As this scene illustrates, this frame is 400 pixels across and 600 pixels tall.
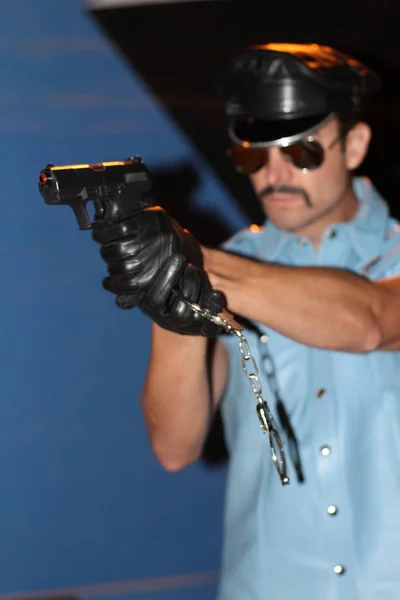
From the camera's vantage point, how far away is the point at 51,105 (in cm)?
227

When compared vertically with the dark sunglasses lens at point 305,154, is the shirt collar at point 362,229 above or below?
below

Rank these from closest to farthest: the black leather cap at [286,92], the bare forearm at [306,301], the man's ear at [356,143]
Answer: the bare forearm at [306,301]
the black leather cap at [286,92]
the man's ear at [356,143]

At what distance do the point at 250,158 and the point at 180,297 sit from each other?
60cm

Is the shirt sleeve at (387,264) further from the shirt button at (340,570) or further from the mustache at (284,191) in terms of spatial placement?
the shirt button at (340,570)

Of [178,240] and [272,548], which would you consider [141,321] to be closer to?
[272,548]

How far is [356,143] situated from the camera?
1918mm

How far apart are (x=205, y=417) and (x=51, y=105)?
0.94 meters

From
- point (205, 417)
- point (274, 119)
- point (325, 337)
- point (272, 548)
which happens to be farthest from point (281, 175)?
point (272, 548)

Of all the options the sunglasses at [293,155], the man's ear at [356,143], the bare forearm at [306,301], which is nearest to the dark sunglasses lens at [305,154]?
the sunglasses at [293,155]

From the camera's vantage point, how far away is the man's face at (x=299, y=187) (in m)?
1.78

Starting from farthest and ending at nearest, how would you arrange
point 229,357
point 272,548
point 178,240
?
point 229,357, point 272,548, point 178,240

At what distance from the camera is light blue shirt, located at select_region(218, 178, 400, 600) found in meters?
1.71

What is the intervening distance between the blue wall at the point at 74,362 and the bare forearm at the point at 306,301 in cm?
92

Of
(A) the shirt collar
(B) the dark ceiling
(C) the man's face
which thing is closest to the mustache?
(C) the man's face
